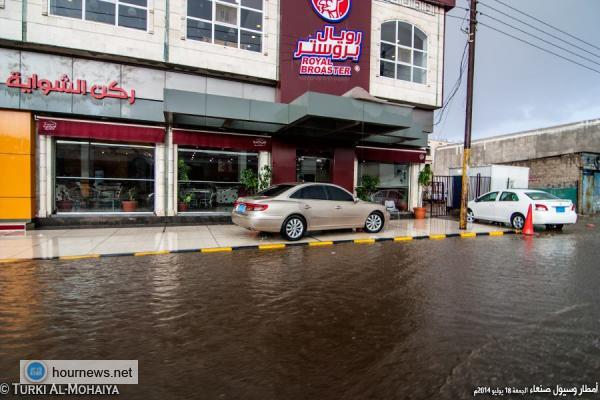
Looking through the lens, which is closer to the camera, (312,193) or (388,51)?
(312,193)

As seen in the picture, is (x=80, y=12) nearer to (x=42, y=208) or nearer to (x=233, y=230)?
(x=42, y=208)

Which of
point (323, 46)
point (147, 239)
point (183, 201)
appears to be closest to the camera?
point (147, 239)

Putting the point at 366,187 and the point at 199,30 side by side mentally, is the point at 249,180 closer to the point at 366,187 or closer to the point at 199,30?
the point at 366,187

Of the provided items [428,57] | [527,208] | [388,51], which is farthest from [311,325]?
[428,57]

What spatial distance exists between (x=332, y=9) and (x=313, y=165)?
683cm

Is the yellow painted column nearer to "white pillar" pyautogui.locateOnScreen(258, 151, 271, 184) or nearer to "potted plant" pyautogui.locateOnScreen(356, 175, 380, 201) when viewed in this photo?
"white pillar" pyautogui.locateOnScreen(258, 151, 271, 184)

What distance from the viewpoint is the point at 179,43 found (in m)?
12.5

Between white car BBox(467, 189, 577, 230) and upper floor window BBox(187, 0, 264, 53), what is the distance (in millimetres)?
11561

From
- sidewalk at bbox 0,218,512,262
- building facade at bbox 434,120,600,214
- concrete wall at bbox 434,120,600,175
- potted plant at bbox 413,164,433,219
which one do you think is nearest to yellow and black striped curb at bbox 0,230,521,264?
sidewalk at bbox 0,218,512,262

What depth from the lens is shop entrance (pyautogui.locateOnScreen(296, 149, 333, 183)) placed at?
48.7 feet

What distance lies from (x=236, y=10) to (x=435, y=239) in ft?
38.3

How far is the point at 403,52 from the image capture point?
56.4 feet

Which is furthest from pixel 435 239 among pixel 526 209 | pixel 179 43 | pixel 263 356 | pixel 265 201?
pixel 179 43

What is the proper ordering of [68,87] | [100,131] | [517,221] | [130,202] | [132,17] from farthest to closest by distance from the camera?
[130,202]
[517,221]
[132,17]
[100,131]
[68,87]
